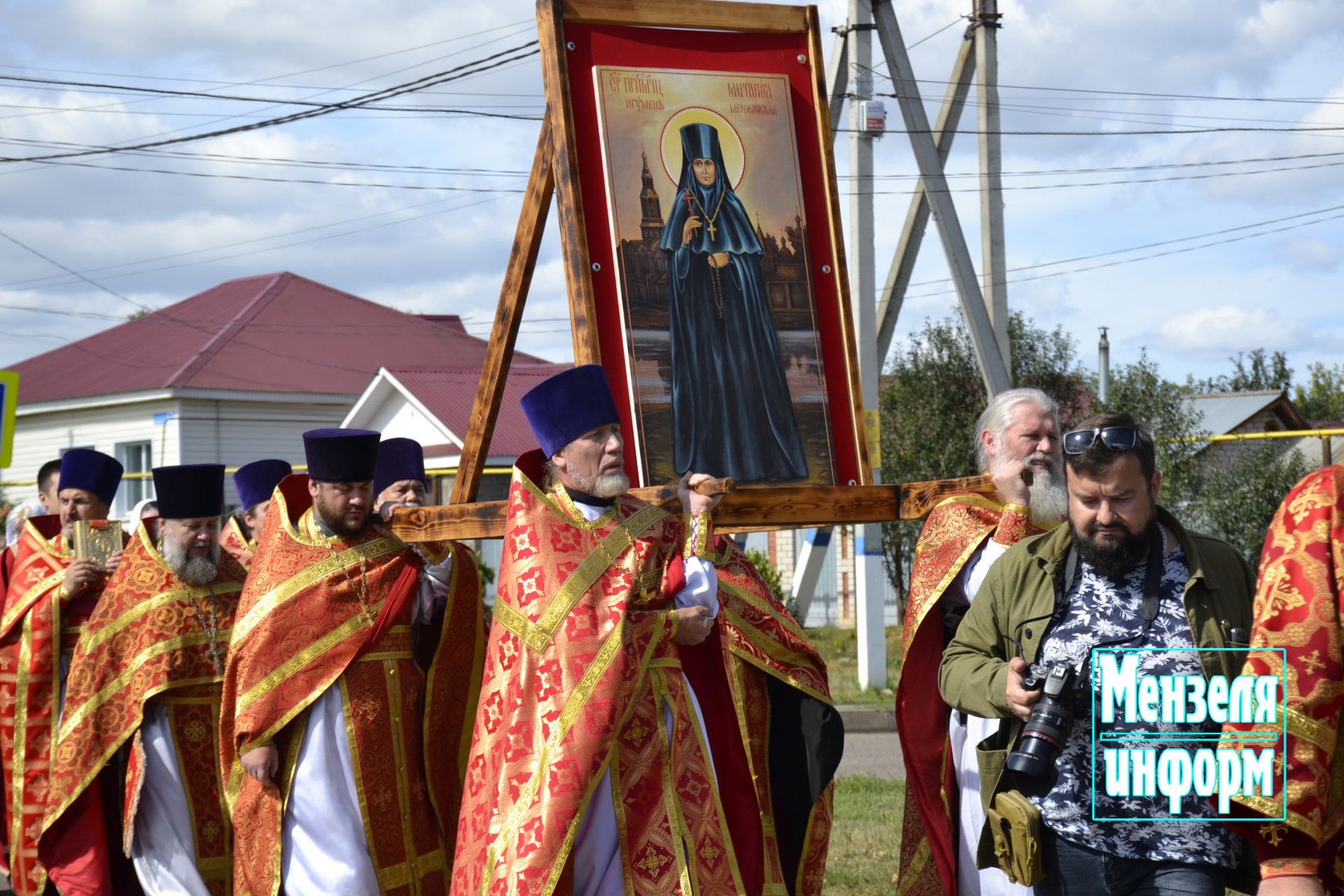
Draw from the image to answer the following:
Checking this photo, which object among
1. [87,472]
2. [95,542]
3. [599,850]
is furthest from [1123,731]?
[87,472]

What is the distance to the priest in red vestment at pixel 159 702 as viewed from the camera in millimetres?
6465

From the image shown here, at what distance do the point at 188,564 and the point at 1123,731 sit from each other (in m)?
4.22

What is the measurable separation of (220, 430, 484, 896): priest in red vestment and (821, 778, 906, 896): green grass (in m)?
2.18

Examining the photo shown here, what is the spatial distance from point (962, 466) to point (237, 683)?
38.9 ft

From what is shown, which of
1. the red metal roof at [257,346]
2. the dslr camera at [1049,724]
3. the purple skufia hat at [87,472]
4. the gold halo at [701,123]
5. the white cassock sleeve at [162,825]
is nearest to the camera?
the dslr camera at [1049,724]

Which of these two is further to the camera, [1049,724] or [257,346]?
[257,346]

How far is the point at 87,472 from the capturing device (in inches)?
296

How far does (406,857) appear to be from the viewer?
5680 millimetres

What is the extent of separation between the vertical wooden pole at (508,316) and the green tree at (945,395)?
1110 cm

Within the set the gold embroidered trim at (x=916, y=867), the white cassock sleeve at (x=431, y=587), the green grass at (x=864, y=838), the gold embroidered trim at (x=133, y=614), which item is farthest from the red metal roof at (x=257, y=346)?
the gold embroidered trim at (x=916, y=867)

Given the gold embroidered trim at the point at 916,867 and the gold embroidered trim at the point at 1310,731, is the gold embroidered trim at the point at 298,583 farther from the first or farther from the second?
the gold embroidered trim at the point at 1310,731

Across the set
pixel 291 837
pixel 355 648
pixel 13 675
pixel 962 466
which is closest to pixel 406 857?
pixel 291 837

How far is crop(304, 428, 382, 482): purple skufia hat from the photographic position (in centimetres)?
566

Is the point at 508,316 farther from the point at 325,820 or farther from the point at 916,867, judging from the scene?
the point at 916,867
